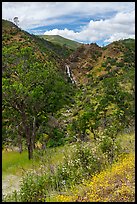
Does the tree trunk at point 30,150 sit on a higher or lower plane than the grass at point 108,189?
lower

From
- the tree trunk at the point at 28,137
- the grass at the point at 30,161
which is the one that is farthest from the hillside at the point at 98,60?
the tree trunk at the point at 28,137

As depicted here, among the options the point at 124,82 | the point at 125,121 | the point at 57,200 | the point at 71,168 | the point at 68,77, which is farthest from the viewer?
the point at 68,77

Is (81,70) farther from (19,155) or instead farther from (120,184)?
(120,184)

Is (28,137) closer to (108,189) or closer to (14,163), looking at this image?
(14,163)

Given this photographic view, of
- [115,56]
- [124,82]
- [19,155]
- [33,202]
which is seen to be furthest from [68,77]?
[33,202]

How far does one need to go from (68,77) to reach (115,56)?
9.33 meters

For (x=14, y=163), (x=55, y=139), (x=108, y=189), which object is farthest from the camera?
(x=55, y=139)

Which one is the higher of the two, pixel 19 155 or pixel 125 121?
pixel 125 121

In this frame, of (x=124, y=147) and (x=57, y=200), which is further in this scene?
(x=124, y=147)

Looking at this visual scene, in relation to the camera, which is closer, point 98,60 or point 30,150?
point 30,150

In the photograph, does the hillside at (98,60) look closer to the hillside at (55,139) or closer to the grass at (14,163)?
the hillside at (55,139)

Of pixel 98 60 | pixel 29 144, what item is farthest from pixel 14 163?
pixel 98 60

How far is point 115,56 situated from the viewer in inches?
2104

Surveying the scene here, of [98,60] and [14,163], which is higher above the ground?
[98,60]
